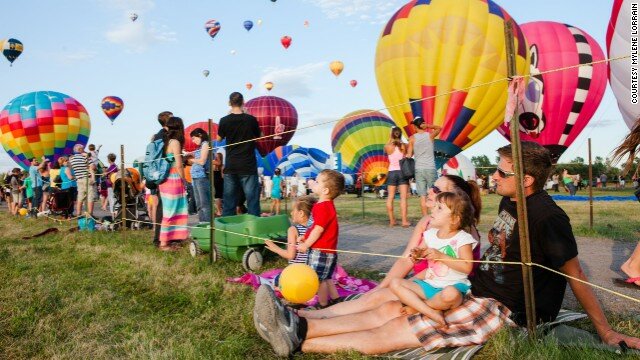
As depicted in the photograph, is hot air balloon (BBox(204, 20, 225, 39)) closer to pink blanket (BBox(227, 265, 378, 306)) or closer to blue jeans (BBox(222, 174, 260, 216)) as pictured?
blue jeans (BBox(222, 174, 260, 216))

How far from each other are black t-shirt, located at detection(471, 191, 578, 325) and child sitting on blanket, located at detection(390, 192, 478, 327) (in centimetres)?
13

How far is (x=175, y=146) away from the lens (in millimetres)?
6055

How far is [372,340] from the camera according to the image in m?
2.60

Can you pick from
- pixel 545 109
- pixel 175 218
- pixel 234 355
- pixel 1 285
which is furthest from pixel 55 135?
pixel 234 355

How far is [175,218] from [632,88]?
279 inches

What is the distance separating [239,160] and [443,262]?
12.7 ft

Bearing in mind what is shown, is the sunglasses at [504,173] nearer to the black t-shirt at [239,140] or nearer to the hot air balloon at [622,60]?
the black t-shirt at [239,140]

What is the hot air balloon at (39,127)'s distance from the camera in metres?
20.1

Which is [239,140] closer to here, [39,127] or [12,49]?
[39,127]

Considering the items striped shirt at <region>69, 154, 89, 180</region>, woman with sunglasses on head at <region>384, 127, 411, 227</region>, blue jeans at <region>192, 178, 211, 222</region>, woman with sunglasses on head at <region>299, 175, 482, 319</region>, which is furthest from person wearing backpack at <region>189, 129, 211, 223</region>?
striped shirt at <region>69, 154, 89, 180</region>

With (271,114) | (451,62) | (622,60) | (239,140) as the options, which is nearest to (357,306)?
(239,140)

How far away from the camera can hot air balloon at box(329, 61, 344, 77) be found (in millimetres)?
30109

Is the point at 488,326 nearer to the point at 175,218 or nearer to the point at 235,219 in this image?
the point at 235,219

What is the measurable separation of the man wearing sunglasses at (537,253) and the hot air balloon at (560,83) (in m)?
15.1
